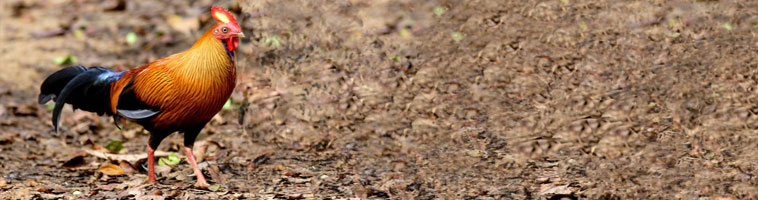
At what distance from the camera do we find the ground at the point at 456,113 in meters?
4.49

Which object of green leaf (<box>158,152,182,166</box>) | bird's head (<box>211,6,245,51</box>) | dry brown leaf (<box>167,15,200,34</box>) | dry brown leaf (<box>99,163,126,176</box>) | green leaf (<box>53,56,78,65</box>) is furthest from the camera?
dry brown leaf (<box>167,15,200,34</box>)

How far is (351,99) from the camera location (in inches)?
229

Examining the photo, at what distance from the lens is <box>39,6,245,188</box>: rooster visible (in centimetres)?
425

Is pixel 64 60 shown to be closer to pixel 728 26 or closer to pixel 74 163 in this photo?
pixel 74 163

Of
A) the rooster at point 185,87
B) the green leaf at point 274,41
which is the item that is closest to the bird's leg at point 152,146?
the rooster at point 185,87

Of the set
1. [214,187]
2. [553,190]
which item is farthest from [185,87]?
[553,190]

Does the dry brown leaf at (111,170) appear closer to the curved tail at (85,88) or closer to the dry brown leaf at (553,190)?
the curved tail at (85,88)

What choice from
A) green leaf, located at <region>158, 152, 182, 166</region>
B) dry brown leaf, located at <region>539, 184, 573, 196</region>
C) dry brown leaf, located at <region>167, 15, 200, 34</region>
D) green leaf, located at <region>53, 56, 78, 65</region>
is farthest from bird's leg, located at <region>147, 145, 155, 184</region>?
dry brown leaf, located at <region>167, 15, 200, 34</region>

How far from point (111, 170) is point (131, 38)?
357cm

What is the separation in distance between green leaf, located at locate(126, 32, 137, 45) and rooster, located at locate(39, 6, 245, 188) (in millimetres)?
3726

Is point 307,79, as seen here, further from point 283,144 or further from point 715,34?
point 715,34

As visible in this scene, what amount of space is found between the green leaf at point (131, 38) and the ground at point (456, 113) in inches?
48.8

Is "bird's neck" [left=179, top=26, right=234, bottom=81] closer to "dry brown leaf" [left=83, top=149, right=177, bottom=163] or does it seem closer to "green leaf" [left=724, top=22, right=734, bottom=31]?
"dry brown leaf" [left=83, top=149, right=177, bottom=163]

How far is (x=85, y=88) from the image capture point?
4.77 m
